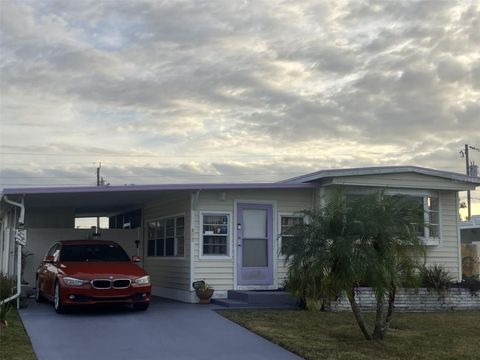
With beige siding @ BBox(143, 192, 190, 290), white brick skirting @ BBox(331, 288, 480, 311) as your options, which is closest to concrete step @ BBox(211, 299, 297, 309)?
white brick skirting @ BBox(331, 288, 480, 311)

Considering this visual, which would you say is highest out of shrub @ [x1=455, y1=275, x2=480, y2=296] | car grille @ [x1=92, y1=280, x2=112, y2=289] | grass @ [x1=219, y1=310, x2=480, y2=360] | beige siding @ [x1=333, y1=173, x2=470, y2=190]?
beige siding @ [x1=333, y1=173, x2=470, y2=190]

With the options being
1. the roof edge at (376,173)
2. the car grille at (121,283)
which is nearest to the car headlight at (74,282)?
the car grille at (121,283)

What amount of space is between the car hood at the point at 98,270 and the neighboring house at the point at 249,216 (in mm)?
1649

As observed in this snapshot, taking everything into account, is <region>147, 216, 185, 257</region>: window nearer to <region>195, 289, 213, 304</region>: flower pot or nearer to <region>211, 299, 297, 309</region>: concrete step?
<region>195, 289, 213, 304</region>: flower pot

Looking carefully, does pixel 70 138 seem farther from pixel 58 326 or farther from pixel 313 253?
pixel 313 253

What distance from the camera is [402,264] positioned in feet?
30.5

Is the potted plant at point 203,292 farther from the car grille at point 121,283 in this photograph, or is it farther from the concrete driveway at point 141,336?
the car grille at point 121,283

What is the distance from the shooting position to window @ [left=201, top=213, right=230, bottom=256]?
48.2 feet

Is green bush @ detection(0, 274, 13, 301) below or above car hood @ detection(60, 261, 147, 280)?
below

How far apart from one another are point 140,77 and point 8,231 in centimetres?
585

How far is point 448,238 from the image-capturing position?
16.2m

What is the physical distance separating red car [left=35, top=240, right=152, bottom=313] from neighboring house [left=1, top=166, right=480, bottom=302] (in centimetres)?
137

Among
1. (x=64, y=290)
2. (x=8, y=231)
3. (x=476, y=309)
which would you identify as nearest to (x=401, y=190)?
(x=476, y=309)

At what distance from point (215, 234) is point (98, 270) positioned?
354cm
